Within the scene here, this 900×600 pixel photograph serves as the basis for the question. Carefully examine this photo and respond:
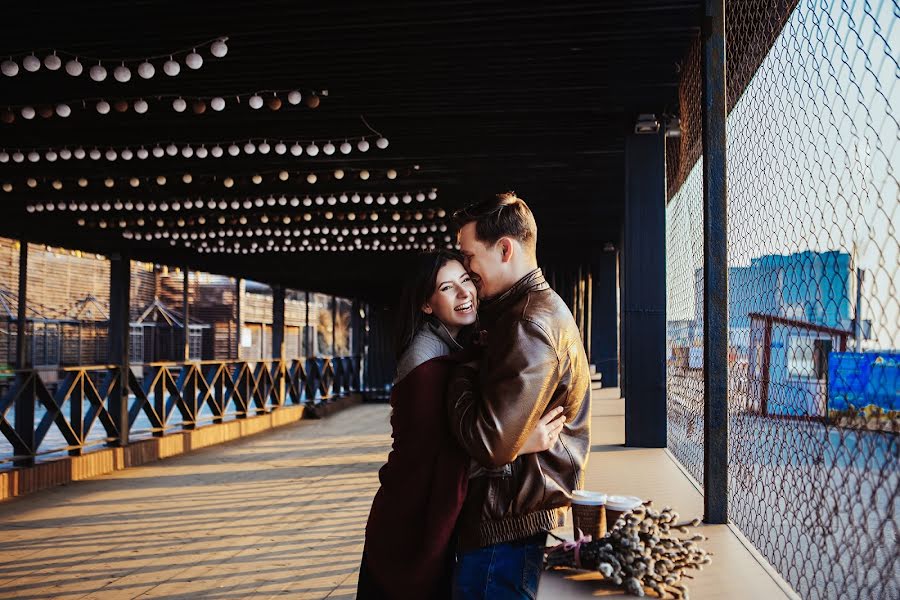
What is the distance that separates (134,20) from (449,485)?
362cm

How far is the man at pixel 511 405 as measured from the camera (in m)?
1.45

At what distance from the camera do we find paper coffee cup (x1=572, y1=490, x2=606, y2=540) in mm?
1947

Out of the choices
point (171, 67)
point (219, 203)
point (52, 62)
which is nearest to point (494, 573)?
point (171, 67)

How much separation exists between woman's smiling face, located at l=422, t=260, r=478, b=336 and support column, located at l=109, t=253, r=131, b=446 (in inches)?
323

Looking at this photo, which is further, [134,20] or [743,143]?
Result: [134,20]

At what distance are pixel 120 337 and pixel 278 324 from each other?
16.9 ft

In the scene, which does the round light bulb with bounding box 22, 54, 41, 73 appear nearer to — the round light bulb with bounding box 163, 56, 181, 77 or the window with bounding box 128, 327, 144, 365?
the round light bulb with bounding box 163, 56, 181, 77

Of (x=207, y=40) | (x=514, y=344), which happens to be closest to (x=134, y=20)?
(x=207, y=40)

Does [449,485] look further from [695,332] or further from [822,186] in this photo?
[695,332]

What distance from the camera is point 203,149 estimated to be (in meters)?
6.18

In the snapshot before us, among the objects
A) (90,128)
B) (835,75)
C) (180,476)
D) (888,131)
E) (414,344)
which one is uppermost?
(90,128)

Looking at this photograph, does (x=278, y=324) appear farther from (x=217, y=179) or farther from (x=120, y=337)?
(x=217, y=179)

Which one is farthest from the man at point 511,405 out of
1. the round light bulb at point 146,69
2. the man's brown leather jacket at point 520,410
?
the round light bulb at point 146,69

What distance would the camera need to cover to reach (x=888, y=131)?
4.85ft
